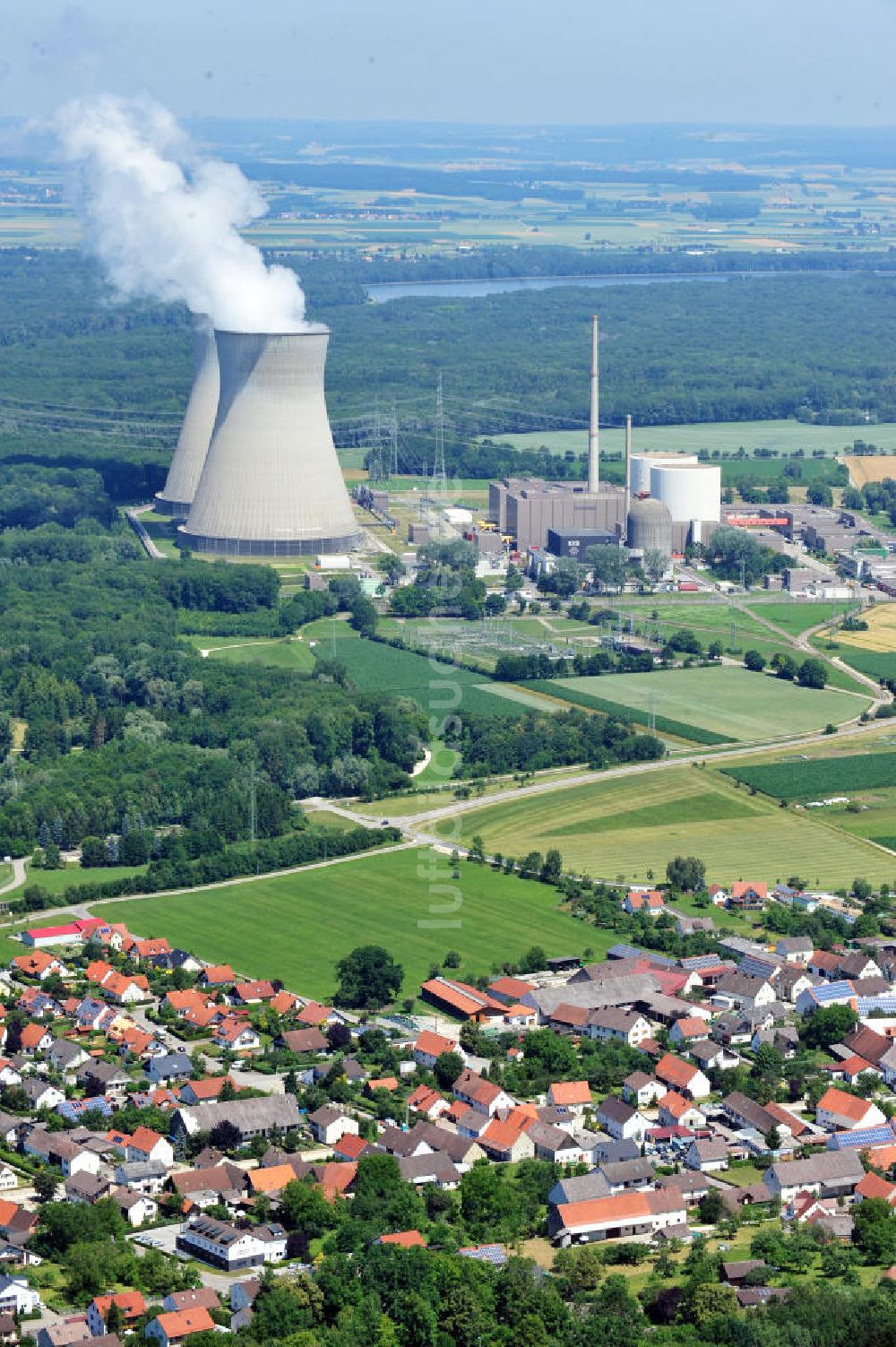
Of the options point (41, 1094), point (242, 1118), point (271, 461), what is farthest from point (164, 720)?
point (242, 1118)

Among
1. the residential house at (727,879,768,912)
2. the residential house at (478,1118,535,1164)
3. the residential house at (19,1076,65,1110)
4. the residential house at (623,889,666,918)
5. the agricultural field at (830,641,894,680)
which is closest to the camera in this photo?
the residential house at (478,1118,535,1164)

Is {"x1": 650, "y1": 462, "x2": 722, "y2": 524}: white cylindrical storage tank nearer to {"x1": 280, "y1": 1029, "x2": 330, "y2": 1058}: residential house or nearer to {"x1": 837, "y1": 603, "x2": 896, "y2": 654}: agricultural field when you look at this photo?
{"x1": 837, "y1": 603, "x2": 896, "y2": 654}: agricultural field

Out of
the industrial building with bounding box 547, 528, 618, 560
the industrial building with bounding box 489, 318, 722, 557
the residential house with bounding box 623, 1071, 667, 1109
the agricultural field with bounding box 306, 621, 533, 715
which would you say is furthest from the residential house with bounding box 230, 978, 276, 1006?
the industrial building with bounding box 489, 318, 722, 557

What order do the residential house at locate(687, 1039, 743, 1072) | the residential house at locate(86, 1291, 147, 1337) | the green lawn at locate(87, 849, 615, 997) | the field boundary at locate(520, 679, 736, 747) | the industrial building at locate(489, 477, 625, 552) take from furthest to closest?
1. the industrial building at locate(489, 477, 625, 552)
2. the field boundary at locate(520, 679, 736, 747)
3. the green lawn at locate(87, 849, 615, 997)
4. the residential house at locate(687, 1039, 743, 1072)
5. the residential house at locate(86, 1291, 147, 1337)

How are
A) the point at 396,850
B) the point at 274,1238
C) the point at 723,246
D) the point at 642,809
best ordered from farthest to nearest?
the point at 723,246 < the point at 642,809 < the point at 396,850 < the point at 274,1238

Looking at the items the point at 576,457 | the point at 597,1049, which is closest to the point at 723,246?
the point at 576,457

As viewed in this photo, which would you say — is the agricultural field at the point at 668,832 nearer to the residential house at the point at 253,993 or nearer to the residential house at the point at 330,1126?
the residential house at the point at 253,993

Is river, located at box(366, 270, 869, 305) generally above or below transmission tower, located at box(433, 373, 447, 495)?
above

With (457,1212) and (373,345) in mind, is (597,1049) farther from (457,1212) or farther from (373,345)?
(373,345)
